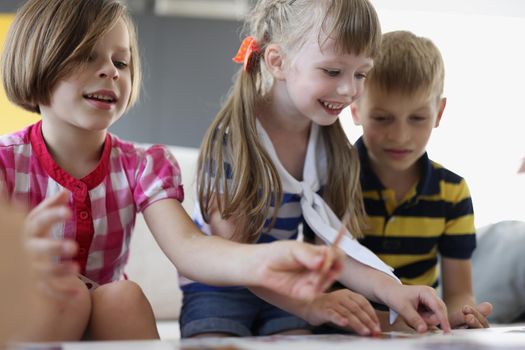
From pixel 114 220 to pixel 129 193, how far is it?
0.05 meters

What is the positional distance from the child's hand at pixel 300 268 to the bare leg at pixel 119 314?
20 centimetres

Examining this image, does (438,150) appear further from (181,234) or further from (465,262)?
(181,234)

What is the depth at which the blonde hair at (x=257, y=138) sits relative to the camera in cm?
123

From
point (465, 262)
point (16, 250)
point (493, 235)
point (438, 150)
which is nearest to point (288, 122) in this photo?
point (465, 262)

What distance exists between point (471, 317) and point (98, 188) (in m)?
0.66

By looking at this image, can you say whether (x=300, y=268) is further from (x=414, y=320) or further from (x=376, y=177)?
(x=376, y=177)

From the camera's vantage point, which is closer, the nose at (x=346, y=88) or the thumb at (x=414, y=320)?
the thumb at (x=414, y=320)

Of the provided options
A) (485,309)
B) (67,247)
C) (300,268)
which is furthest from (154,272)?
(67,247)

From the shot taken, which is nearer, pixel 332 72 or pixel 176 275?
pixel 332 72

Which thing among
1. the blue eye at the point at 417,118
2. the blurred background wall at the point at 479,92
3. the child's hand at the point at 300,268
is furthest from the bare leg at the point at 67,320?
the blurred background wall at the point at 479,92

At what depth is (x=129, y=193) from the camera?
3.95ft

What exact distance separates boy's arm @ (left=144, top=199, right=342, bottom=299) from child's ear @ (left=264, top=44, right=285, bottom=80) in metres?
0.31

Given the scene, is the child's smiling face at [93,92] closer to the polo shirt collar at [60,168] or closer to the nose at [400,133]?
the polo shirt collar at [60,168]

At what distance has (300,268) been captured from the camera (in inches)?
33.6
